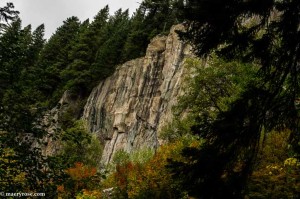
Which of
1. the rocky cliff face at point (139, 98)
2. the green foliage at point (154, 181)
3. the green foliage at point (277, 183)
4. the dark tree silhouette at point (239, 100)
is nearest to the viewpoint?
the dark tree silhouette at point (239, 100)

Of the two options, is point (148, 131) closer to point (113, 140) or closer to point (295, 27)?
point (113, 140)

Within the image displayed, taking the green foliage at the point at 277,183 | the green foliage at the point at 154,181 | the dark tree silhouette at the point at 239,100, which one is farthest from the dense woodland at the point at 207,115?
the green foliage at the point at 154,181

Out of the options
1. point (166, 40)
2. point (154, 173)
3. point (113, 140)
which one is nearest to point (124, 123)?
point (113, 140)

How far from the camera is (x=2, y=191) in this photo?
526cm

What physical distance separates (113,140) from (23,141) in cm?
3897

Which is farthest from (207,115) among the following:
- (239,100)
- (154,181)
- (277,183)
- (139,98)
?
(139,98)

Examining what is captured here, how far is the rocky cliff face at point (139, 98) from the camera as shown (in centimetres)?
3959

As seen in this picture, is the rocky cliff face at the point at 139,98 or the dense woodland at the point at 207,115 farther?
the rocky cliff face at the point at 139,98

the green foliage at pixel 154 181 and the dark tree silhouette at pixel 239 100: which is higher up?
the dark tree silhouette at pixel 239 100

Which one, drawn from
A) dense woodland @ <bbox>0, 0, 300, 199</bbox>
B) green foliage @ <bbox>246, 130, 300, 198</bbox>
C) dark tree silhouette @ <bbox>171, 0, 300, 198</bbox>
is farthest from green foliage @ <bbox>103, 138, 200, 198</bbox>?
dark tree silhouette @ <bbox>171, 0, 300, 198</bbox>

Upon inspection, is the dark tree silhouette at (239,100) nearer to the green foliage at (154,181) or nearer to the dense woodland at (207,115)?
the dense woodland at (207,115)

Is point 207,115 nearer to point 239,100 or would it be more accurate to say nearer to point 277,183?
point 239,100

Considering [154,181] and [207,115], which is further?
[154,181]

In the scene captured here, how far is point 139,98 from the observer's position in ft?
147
